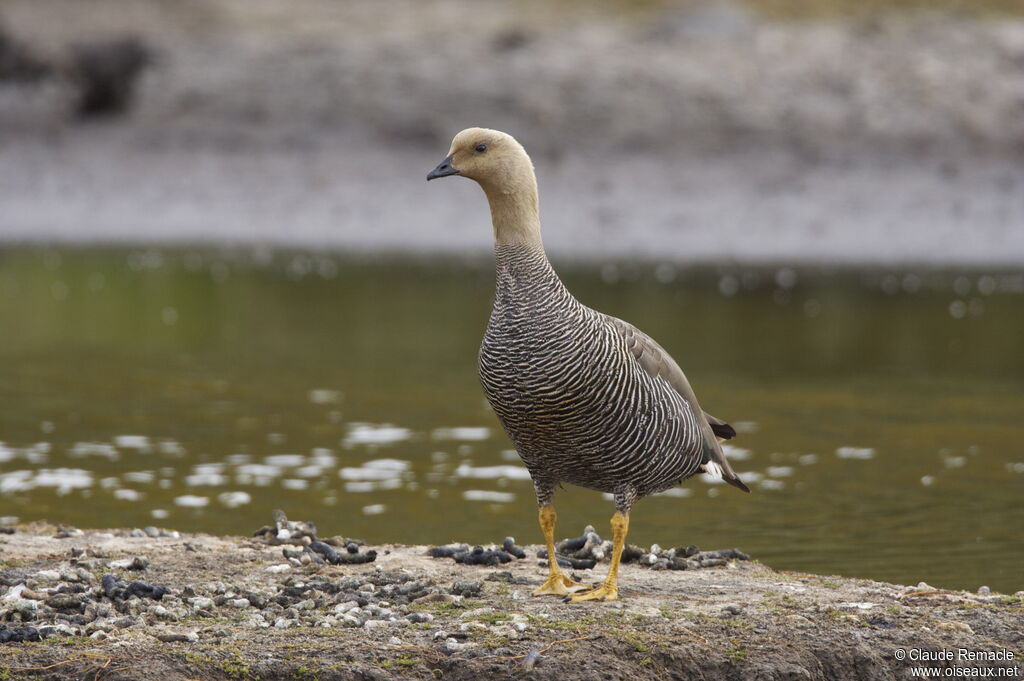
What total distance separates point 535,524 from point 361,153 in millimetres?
22131

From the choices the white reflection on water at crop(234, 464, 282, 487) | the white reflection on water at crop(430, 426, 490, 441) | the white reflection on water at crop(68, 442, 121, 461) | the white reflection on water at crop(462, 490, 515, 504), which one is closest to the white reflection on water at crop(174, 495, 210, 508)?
the white reflection on water at crop(234, 464, 282, 487)

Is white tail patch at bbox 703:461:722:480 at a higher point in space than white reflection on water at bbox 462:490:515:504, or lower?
higher

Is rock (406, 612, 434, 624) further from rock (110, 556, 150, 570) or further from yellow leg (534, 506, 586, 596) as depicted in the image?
rock (110, 556, 150, 570)

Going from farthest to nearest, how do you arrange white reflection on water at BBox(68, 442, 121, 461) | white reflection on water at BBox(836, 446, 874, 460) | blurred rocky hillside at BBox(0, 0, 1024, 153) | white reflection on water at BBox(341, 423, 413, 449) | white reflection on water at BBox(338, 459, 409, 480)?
blurred rocky hillside at BBox(0, 0, 1024, 153), white reflection on water at BBox(341, 423, 413, 449), white reflection on water at BBox(836, 446, 874, 460), white reflection on water at BBox(68, 442, 121, 461), white reflection on water at BBox(338, 459, 409, 480)

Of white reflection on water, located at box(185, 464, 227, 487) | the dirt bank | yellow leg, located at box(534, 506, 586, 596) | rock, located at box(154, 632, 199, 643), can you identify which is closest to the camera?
the dirt bank

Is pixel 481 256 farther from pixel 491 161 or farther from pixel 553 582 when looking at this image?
pixel 553 582

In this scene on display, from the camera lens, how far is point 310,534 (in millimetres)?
8992

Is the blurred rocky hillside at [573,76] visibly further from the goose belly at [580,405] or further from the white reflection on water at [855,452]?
the goose belly at [580,405]

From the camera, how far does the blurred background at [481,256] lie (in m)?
12.1

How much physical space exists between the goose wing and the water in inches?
67.7

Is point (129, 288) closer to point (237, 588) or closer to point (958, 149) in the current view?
point (958, 149)

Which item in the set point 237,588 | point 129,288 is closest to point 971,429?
point 237,588

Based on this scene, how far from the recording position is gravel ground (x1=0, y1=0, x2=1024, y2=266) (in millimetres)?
29078

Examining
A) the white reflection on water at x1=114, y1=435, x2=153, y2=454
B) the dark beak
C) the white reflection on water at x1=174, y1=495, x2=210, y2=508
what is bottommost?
the white reflection on water at x1=174, y1=495, x2=210, y2=508
